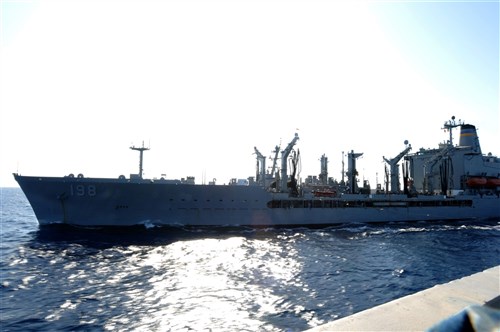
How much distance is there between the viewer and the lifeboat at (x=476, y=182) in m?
35.3

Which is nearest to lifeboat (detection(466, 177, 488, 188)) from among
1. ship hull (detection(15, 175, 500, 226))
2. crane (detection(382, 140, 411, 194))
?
crane (detection(382, 140, 411, 194))

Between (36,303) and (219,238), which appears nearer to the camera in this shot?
(36,303)

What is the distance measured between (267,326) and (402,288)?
5877mm

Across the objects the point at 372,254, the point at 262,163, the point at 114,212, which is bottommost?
the point at 372,254

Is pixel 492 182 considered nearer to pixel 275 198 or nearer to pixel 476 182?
pixel 476 182

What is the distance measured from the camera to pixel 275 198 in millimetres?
25328

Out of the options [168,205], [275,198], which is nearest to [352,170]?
[275,198]

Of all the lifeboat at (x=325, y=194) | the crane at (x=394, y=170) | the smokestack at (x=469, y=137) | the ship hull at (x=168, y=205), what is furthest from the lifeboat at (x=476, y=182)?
the lifeboat at (x=325, y=194)

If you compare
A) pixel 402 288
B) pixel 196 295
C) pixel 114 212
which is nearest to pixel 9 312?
pixel 196 295

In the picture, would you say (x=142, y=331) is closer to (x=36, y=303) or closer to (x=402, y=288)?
(x=36, y=303)

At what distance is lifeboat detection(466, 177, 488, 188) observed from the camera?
35312 mm

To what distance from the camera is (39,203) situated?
2159cm

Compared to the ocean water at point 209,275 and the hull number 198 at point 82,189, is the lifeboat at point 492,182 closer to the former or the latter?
the ocean water at point 209,275

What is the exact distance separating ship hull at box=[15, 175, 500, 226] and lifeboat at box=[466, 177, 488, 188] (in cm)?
1711
